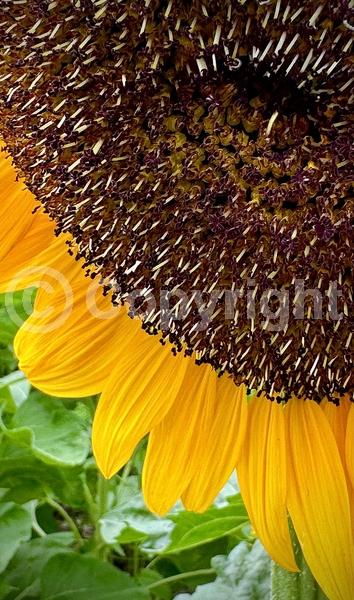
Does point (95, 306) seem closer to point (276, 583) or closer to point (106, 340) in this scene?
point (106, 340)

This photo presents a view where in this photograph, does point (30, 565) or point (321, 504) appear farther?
point (30, 565)

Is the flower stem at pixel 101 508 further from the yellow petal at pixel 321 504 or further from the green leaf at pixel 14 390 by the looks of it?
the yellow petal at pixel 321 504

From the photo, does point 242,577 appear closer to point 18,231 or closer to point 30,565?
point 30,565

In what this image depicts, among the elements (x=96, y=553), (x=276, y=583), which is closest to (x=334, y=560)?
(x=276, y=583)

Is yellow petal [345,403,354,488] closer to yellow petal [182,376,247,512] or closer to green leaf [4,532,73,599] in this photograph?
yellow petal [182,376,247,512]

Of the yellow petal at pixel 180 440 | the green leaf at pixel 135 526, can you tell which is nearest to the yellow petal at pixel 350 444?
the yellow petal at pixel 180 440

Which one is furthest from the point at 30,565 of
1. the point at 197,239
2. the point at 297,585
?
the point at 197,239
